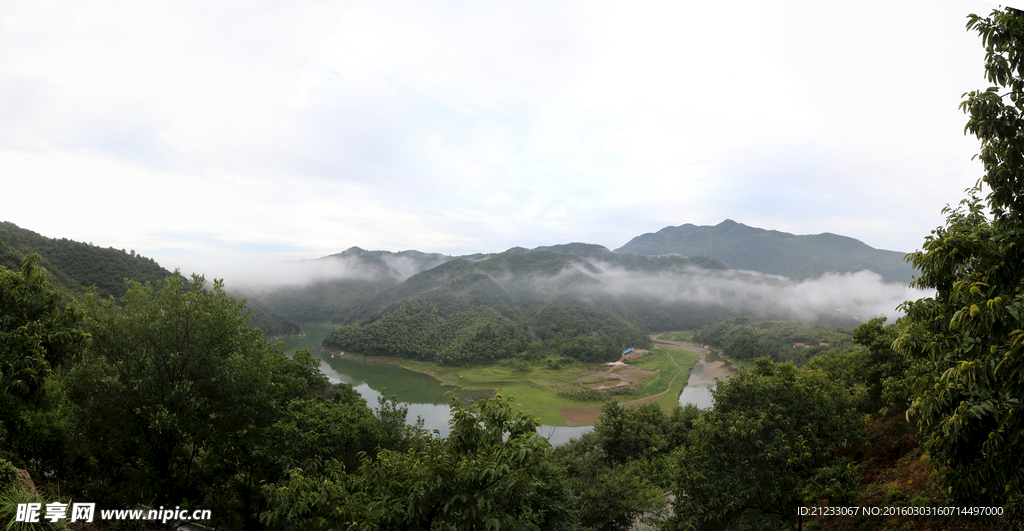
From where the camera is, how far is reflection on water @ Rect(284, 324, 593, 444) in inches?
1751

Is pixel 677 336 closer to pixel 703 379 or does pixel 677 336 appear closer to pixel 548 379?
pixel 703 379

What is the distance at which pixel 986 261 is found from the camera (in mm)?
4449

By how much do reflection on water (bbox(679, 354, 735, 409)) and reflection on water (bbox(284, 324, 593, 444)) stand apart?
19.2 m

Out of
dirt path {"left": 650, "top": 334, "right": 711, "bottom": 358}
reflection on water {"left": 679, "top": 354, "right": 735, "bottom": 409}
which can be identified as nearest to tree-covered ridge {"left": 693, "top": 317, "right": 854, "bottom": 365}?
dirt path {"left": 650, "top": 334, "right": 711, "bottom": 358}

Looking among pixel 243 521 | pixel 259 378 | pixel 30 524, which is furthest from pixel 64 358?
pixel 243 521

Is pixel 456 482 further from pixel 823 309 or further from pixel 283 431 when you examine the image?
pixel 823 309

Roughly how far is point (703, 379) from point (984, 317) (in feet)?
241

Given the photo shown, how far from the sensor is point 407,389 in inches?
2404

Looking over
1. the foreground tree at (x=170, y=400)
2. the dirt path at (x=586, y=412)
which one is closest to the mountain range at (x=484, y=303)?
the dirt path at (x=586, y=412)

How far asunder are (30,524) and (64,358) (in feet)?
13.7

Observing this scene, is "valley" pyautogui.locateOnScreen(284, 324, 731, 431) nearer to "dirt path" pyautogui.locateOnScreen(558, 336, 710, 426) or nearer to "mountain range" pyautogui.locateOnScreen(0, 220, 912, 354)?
"dirt path" pyautogui.locateOnScreen(558, 336, 710, 426)

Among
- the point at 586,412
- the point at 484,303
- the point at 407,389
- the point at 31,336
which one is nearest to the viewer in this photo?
the point at 31,336

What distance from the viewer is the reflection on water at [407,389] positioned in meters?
44.5

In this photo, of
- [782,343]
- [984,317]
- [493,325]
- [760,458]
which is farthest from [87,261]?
[782,343]
